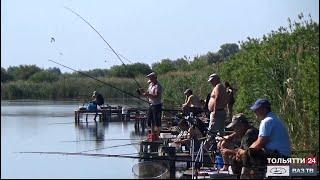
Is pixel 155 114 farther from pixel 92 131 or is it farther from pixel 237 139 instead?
pixel 92 131

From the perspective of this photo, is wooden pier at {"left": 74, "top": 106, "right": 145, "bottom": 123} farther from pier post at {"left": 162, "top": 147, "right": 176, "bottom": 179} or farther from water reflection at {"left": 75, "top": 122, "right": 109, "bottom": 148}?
pier post at {"left": 162, "top": 147, "right": 176, "bottom": 179}

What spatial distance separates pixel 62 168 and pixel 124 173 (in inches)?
45.1

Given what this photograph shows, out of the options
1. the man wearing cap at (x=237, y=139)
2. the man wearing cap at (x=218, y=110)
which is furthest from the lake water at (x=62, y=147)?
the man wearing cap at (x=237, y=139)

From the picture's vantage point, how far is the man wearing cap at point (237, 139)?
10.5m

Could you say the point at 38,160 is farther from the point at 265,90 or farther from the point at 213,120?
the point at 265,90

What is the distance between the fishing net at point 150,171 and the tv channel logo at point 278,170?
209 cm

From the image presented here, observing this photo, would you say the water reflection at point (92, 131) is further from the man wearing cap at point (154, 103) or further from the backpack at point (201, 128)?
the backpack at point (201, 128)

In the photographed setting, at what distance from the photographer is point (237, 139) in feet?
37.6

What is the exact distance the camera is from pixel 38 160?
14211 mm

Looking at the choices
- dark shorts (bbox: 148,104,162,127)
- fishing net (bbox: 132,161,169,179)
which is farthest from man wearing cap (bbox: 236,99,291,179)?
dark shorts (bbox: 148,104,162,127)

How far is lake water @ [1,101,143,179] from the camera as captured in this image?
12.5 meters

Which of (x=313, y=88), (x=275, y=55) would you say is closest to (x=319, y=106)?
(x=313, y=88)

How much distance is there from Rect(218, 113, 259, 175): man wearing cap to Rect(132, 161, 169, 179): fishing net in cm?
93

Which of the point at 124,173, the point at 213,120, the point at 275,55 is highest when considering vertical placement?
the point at 275,55
